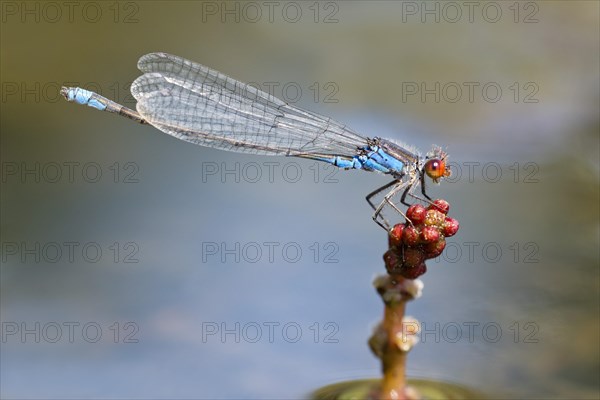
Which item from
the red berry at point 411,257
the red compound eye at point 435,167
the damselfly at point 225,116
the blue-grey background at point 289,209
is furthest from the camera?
the damselfly at point 225,116

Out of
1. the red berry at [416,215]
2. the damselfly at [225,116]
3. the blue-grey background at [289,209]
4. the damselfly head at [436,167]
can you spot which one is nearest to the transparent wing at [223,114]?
the damselfly at [225,116]

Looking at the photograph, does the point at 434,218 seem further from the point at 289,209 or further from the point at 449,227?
the point at 289,209

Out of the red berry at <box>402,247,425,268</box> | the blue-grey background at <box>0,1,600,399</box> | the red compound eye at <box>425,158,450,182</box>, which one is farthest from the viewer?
the blue-grey background at <box>0,1,600,399</box>

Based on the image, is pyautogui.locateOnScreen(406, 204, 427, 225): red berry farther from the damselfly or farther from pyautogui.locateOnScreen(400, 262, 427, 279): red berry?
the damselfly

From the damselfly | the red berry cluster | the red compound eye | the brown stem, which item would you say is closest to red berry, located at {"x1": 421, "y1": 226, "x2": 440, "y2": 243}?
the red berry cluster

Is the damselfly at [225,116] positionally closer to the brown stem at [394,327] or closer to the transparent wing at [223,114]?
the transparent wing at [223,114]

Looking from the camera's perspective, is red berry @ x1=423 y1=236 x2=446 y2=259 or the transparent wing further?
the transparent wing

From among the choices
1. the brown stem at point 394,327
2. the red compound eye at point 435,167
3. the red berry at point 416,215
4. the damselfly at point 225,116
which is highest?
the damselfly at point 225,116
